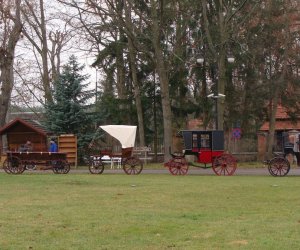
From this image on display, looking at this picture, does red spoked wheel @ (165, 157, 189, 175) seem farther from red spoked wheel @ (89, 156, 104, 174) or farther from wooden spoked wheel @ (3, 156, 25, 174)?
wooden spoked wheel @ (3, 156, 25, 174)

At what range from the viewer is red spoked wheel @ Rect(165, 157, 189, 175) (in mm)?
27359

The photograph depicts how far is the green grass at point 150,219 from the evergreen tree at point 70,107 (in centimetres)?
2212

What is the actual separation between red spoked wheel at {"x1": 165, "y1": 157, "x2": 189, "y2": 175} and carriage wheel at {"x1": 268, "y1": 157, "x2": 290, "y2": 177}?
3920 mm

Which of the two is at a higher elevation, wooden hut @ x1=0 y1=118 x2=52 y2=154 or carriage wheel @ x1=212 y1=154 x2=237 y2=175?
wooden hut @ x1=0 y1=118 x2=52 y2=154

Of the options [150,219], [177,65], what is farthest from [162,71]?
[150,219]

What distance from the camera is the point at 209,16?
4109 centimetres

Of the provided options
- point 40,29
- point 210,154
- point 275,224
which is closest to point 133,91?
point 40,29

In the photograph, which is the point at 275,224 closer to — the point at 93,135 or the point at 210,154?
the point at 210,154

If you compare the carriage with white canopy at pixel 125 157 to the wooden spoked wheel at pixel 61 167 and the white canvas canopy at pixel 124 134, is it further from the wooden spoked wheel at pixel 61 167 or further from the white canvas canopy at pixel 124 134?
the wooden spoked wheel at pixel 61 167

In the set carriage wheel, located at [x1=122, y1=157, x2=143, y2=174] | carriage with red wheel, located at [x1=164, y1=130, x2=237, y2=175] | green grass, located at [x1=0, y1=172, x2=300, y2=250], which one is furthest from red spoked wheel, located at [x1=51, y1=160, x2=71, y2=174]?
green grass, located at [x1=0, y1=172, x2=300, y2=250]

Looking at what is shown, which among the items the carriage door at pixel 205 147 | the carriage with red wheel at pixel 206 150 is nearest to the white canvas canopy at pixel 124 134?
the carriage with red wheel at pixel 206 150

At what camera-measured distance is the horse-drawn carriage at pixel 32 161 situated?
28.7 m

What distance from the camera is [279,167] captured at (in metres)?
26.0

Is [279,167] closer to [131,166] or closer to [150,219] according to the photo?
[131,166]
